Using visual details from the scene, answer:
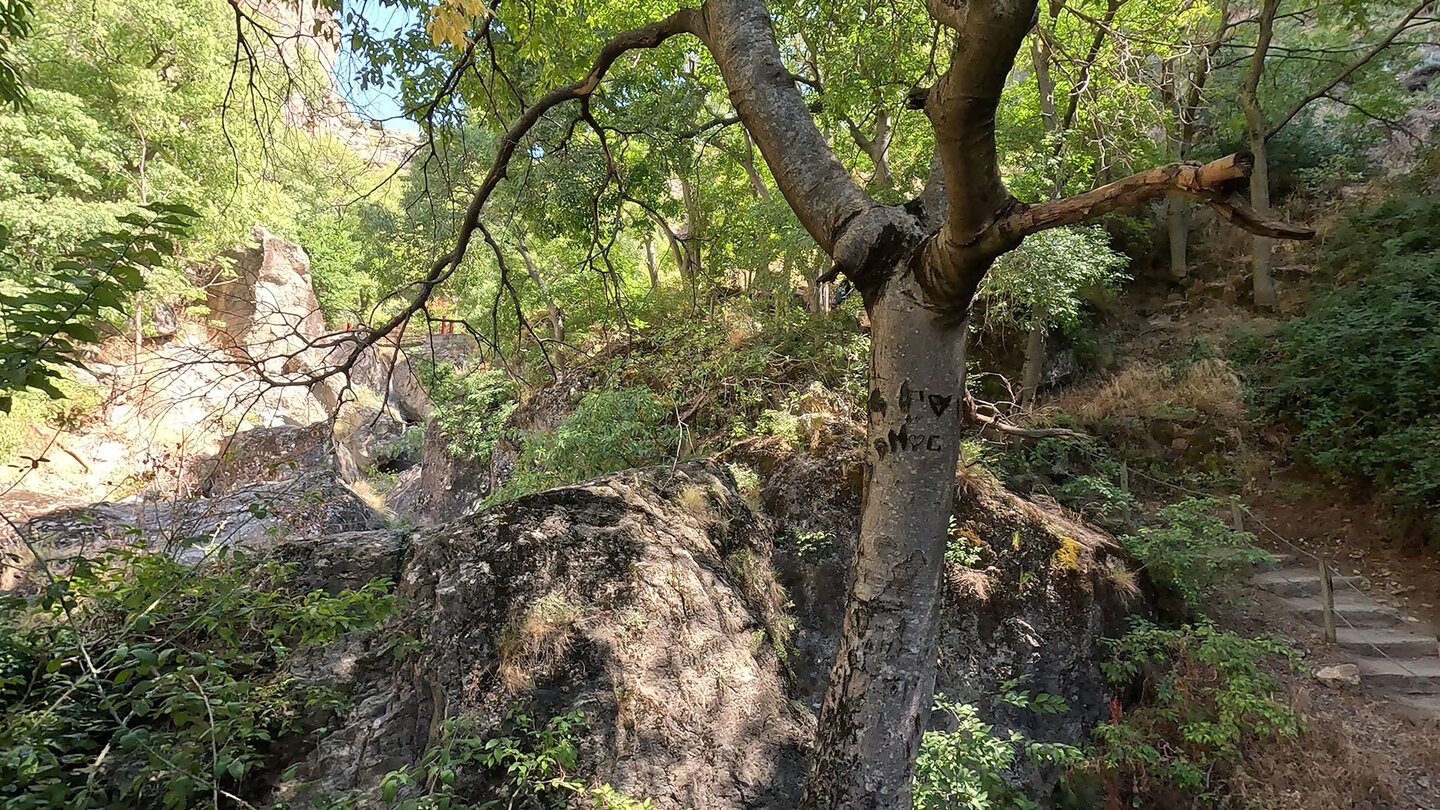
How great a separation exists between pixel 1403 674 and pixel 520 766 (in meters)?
7.44

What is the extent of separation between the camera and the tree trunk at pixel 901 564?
206cm

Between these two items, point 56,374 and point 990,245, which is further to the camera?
point 990,245

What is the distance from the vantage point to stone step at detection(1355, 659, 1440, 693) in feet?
16.8

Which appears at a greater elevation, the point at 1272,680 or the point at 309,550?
the point at 309,550

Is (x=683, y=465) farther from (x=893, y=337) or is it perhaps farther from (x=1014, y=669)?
(x=1014, y=669)

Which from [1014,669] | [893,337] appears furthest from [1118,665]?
[893,337]

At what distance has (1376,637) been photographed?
5.56 metres

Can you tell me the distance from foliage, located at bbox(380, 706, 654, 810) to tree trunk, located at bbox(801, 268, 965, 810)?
772mm

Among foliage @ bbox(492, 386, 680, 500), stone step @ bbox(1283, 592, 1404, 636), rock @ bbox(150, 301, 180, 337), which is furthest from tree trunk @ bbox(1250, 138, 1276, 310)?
rock @ bbox(150, 301, 180, 337)

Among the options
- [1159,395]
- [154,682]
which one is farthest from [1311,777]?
[154,682]

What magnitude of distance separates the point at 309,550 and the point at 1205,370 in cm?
1079

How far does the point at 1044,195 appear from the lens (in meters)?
6.21

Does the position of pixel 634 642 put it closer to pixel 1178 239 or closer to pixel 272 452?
pixel 272 452

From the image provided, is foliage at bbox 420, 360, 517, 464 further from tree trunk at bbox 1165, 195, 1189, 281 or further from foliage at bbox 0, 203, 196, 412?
tree trunk at bbox 1165, 195, 1189, 281
